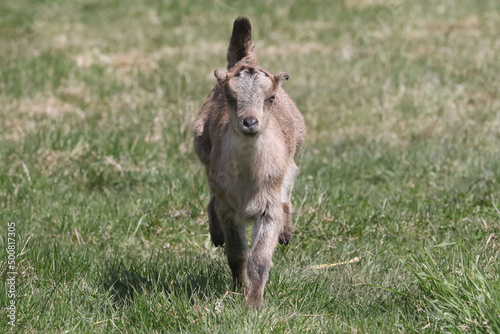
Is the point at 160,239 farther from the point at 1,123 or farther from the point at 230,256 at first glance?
the point at 1,123

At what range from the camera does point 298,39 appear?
1534cm

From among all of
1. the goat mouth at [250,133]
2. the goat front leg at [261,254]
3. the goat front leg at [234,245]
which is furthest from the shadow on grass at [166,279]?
the goat mouth at [250,133]

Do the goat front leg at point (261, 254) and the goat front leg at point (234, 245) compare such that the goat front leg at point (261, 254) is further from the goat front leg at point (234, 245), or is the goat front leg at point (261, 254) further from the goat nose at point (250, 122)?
the goat nose at point (250, 122)

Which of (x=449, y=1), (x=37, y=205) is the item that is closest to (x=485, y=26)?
(x=449, y=1)

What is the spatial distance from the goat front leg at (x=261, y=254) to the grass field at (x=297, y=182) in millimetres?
98

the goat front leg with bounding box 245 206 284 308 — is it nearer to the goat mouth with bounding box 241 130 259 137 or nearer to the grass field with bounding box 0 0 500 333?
the grass field with bounding box 0 0 500 333

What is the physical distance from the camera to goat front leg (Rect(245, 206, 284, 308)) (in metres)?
5.23

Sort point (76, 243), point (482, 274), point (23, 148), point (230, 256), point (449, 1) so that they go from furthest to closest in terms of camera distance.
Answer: point (449, 1) → point (23, 148) → point (76, 243) → point (230, 256) → point (482, 274)

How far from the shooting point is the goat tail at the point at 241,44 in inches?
264

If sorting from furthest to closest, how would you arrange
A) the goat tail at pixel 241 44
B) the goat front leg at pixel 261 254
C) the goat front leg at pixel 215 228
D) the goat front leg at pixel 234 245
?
the goat tail at pixel 241 44 → the goat front leg at pixel 215 228 → the goat front leg at pixel 234 245 → the goat front leg at pixel 261 254

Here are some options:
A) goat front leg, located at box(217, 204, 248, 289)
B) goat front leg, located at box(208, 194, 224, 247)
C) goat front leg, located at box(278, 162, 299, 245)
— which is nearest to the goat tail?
goat front leg, located at box(278, 162, 299, 245)

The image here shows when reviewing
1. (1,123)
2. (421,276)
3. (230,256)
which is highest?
(421,276)

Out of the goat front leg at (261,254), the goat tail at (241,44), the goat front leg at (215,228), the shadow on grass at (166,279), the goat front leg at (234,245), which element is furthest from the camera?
the goat tail at (241,44)

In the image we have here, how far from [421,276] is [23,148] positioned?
224 inches
